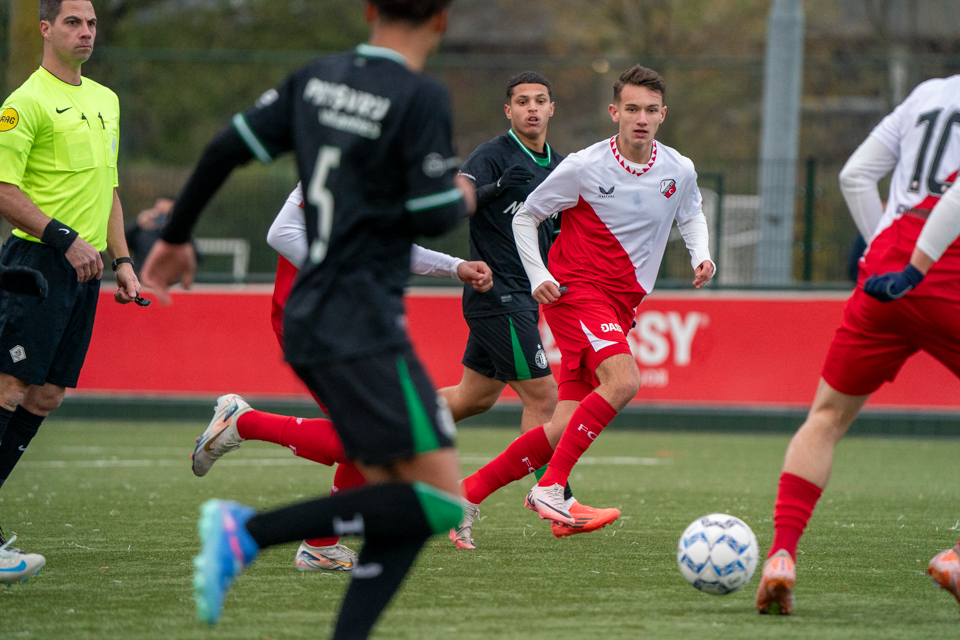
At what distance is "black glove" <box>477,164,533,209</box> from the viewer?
612 cm

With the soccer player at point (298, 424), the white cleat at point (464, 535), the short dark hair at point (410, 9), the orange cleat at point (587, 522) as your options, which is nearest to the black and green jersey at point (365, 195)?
the short dark hair at point (410, 9)

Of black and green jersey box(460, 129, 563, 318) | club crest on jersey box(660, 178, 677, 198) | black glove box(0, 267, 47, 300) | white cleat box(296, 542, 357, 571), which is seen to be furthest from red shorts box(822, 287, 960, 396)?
black glove box(0, 267, 47, 300)

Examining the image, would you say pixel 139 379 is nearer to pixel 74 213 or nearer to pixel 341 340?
pixel 74 213

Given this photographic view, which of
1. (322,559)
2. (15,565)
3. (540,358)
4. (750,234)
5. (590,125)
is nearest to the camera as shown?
(15,565)

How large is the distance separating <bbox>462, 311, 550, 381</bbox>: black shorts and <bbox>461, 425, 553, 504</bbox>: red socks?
35cm

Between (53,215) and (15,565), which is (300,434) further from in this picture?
(53,215)

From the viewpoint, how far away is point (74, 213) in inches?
210

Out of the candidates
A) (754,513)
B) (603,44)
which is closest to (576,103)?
(603,44)

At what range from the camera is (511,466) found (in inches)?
245

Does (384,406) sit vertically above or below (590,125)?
below

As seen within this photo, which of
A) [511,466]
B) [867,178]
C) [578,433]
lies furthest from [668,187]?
[867,178]

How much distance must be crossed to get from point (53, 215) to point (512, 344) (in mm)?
2431

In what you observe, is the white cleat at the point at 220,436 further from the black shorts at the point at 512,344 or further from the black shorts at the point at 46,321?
the black shorts at the point at 512,344

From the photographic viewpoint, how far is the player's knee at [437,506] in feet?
10.7
